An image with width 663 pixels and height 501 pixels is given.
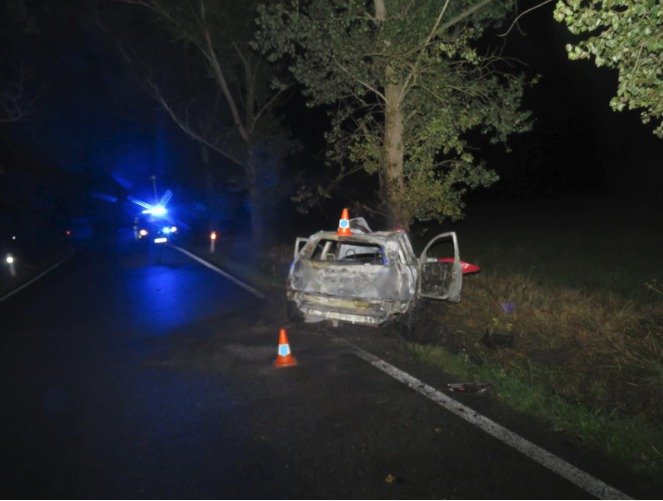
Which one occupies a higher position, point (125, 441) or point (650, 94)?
point (650, 94)

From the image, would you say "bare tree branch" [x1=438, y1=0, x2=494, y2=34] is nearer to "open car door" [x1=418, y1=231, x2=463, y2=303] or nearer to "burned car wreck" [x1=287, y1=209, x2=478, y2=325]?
"open car door" [x1=418, y1=231, x2=463, y2=303]

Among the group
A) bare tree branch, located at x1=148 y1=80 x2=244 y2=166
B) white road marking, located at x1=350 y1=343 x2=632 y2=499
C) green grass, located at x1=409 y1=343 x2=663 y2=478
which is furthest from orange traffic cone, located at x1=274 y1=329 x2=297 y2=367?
bare tree branch, located at x1=148 y1=80 x2=244 y2=166

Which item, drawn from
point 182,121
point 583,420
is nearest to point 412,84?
point 583,420

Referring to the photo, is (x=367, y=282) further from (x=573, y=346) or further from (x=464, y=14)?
(x=464, y=14)

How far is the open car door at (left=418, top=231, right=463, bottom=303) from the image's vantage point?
8.41 m

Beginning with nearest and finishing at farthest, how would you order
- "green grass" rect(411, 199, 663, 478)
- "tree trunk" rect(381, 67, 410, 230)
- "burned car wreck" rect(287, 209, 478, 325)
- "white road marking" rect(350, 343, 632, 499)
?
"white road marking" rect(350, 343, 632, 499) → "green grass" rect(411, 199, 663, 478) → "burned car wreck" rect(287, 209, 478, 325) → "tree trunk" rect(381, 67, 410, 230)

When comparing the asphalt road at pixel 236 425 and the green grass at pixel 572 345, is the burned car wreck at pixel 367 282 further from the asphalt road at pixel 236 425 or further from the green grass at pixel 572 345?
the green grass at pixel 572 345

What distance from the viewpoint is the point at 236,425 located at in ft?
16.9

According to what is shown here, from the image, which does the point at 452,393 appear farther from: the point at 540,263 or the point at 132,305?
the point at 540,263

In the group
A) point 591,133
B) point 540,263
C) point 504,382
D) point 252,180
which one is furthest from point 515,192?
point 504,382

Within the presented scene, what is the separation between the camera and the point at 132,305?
38.0 ft

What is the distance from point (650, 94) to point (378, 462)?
415 centimetres

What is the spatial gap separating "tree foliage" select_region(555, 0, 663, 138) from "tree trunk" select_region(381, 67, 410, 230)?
6298 millimetres

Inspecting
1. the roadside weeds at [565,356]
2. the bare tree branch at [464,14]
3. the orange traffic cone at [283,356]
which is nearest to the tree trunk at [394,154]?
the bare tree branch at [464,14]
